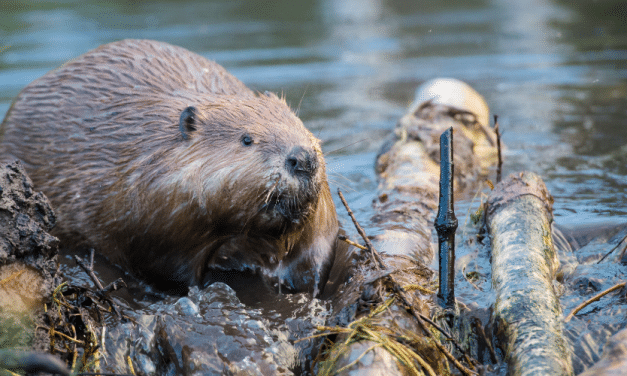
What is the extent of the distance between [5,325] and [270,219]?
3.92 feet

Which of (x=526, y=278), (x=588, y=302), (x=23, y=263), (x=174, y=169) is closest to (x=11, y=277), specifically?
(x=23, y=263)

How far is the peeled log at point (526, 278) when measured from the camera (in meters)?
2.28

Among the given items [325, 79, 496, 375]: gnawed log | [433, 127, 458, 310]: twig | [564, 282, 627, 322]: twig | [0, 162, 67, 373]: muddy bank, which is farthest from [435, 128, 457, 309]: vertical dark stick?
[0, 162, 67, 373]: muddy bank

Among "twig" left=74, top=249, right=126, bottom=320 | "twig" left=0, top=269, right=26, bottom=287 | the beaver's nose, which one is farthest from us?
the beaver's nose

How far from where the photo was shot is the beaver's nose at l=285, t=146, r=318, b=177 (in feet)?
9.13

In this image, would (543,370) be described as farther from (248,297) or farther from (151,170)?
(151,170)

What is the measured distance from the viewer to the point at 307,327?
288 centimetres

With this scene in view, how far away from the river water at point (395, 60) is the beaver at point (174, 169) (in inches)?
18.4

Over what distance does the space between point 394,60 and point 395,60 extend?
0.02 m

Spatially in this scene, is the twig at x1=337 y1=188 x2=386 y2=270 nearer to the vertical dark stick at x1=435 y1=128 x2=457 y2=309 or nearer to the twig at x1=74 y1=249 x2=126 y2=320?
the vertical dark stick at x1=435 y1=128 x2=457 y2=309

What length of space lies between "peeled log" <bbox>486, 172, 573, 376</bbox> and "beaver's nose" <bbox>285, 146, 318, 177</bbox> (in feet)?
3.21

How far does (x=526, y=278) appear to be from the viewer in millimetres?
2686

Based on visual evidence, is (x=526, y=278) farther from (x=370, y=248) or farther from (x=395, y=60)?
(x=395, y=60)

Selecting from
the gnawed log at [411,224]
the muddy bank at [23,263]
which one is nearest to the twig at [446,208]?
the gnawed log at [411,224]
